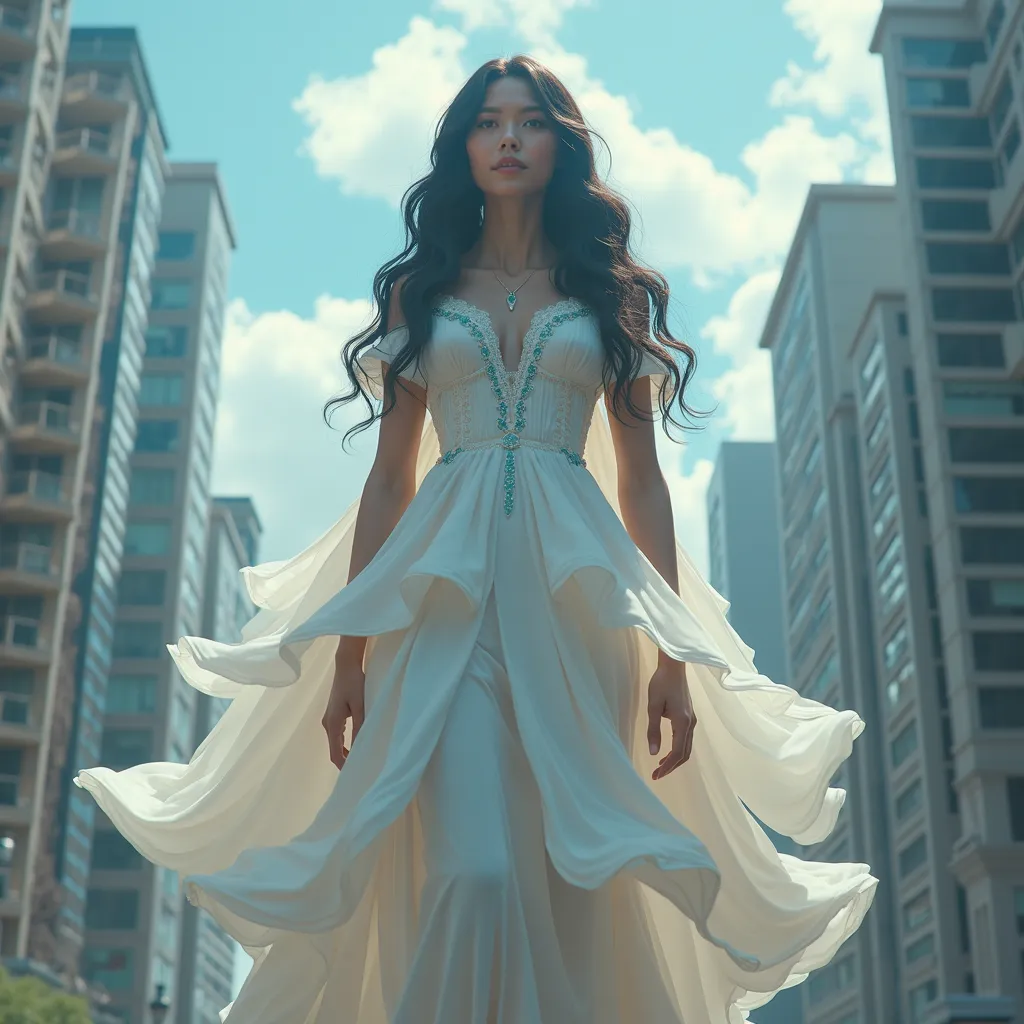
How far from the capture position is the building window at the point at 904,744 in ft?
213

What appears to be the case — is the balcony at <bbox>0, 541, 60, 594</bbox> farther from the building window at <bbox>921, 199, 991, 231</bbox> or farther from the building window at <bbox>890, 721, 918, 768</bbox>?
the building window at <bbox>921, 199, 991, 231</bbox>

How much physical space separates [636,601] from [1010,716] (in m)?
54.6

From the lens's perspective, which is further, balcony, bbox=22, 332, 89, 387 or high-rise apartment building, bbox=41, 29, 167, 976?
balcony, bbox=22, 332, 89, 387

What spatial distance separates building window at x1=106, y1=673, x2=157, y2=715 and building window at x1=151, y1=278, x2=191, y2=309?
2167 centimetres

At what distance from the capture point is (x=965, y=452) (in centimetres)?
6022

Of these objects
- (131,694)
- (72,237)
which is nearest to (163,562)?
(131,694)

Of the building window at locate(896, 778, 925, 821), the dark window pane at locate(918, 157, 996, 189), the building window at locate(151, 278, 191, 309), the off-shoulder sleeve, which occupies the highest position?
the building window at locate(151, 278, 191, 309)

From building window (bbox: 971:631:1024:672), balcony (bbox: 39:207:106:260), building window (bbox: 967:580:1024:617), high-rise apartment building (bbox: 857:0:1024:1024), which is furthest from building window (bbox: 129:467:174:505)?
building window (bbox: 971:631:1024:672)

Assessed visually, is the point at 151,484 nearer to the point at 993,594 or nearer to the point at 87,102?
the point at 87,102

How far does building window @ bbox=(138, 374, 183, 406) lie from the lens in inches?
3189

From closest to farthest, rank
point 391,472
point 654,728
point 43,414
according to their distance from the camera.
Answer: point 654,728 → point 391,472 → point 43,414

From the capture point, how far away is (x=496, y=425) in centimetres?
423

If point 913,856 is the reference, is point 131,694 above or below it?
above

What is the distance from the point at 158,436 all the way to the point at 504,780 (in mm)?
78942
